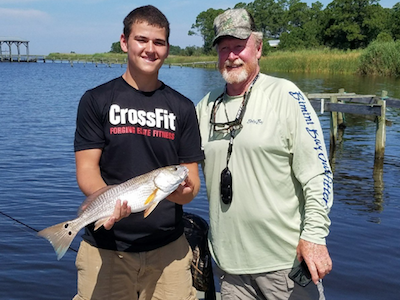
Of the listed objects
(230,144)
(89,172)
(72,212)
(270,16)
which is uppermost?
(270,16)

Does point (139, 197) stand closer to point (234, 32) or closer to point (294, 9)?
point (234, 32)

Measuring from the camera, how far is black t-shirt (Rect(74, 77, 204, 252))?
3.46m

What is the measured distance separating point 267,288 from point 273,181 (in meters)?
0.83

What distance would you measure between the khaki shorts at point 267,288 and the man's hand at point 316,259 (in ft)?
0.72

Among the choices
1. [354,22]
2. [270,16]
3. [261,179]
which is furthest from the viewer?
[270,16]

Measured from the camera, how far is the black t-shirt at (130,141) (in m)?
3.46

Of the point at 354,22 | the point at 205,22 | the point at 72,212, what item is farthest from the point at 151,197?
the point at 205,22

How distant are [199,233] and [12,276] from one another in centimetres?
423

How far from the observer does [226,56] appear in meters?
3.91

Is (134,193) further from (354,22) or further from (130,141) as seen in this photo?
(354,22)

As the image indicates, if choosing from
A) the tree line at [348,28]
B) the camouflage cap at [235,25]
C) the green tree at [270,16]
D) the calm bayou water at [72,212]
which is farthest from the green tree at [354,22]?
the camouflage cap at [235,25]

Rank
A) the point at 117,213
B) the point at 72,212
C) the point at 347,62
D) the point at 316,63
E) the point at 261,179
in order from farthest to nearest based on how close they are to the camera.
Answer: the point at 316,63 → the point at 347,62 → the point at 72,212 → the point at 261,179 → the point at 117,213

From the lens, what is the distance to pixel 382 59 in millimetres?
48125

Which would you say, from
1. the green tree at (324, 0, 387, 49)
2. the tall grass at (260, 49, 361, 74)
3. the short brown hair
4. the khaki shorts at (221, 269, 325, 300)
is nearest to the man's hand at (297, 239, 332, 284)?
the khaki shorts at (221, 269, 325, 300)
